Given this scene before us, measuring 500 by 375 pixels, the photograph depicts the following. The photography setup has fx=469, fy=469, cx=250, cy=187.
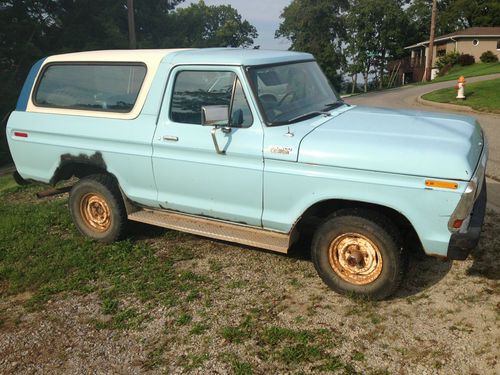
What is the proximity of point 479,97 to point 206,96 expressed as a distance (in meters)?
13.6

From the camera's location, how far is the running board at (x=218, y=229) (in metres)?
4.11

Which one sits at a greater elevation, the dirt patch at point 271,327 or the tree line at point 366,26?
the tree line at point 366,26

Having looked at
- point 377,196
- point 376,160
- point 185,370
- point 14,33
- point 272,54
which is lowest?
point 185,370

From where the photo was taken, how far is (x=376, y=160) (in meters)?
3.51

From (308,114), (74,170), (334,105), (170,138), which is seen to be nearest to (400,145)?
(308,114)

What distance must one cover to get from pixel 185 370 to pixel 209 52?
296 centimetres

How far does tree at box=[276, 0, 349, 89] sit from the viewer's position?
2312 inches

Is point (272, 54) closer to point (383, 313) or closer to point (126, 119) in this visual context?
point (126, 119)

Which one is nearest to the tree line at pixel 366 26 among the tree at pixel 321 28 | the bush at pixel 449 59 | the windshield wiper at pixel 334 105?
the tree at pixel 321 28

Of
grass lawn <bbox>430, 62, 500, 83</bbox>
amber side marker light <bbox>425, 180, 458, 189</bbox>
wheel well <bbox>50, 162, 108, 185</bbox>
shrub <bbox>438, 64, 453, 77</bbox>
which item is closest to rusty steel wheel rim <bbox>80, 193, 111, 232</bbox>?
wheel well <bbox>50, 162, 108, 185</bbox>

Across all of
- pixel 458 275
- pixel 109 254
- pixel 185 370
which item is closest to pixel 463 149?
pixel 458 275

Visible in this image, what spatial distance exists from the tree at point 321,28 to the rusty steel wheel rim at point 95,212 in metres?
55.8

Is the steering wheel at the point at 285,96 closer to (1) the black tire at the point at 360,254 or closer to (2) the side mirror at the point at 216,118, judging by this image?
(2) the side mirror at the point at 216,118

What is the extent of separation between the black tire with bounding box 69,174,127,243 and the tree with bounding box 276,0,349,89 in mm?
55796
